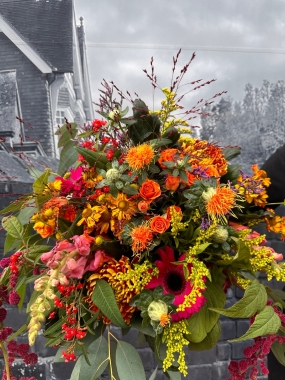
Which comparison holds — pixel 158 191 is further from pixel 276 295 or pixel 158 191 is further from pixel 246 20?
pixel 246 20

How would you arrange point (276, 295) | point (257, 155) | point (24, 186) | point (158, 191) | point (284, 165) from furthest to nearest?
point (257, 155) < point (24, 186) < point (284, 165) < point (276, 295) < point (158, 191)

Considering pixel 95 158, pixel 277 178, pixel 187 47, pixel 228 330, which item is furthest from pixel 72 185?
pixel 228 330

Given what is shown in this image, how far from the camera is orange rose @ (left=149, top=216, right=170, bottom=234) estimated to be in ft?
1.30

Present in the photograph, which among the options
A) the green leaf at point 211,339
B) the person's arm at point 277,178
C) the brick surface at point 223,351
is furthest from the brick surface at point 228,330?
the green leaf at point 211,339

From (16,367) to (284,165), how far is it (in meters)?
1.07

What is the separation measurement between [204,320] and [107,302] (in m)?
0.12

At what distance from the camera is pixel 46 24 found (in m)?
1.20

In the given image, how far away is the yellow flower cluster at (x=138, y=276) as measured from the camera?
407 millimetres

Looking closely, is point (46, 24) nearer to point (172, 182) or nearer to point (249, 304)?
point (172, 182)

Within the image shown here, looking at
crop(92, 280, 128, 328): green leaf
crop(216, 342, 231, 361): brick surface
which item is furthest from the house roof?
crop(216, 342, 231, 361): brick surface

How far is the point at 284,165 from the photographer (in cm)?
76

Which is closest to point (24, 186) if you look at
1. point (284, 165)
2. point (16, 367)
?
point (16, 367)

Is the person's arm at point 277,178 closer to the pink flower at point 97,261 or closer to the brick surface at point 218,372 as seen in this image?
the pink flower at point 97,261

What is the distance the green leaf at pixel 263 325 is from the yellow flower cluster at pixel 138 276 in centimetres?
11
